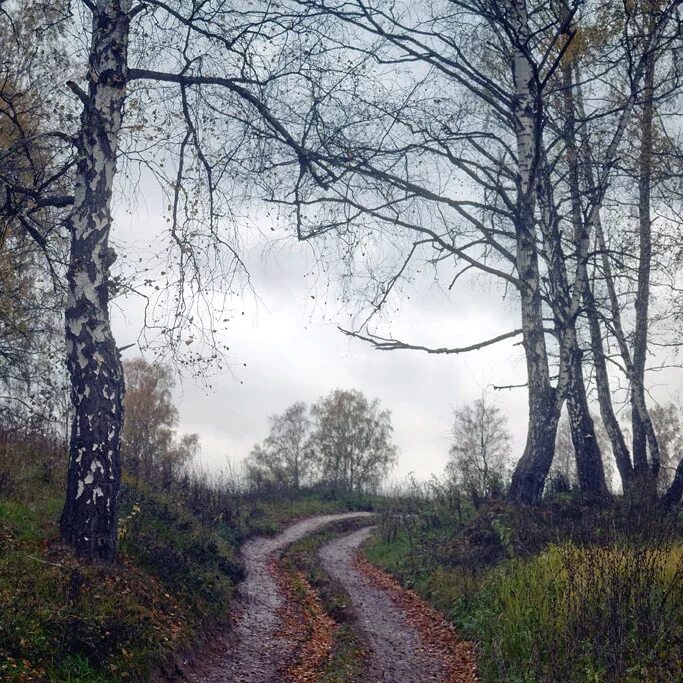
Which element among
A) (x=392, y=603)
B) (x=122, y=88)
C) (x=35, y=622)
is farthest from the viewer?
(x=392, y=603)

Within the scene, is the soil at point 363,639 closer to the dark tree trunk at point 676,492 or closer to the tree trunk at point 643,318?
the dark tree trunk at point 676,492

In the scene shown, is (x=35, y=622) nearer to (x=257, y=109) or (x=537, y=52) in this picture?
(x=257, y=109)

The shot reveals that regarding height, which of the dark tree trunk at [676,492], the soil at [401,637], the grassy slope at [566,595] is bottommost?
the soil at [401,637]

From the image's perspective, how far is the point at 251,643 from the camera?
31.8 ft

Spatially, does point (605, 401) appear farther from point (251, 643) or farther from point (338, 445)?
point (338, 445)

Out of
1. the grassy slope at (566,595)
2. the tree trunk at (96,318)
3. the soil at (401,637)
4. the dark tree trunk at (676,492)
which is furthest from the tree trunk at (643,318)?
the tree trunk at (96,318)

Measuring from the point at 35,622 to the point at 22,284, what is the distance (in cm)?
1123

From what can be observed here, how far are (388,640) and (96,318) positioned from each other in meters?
5.84

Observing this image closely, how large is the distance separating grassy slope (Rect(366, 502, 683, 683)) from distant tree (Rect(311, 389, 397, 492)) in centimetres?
5516

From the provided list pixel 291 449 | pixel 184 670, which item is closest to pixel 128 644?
pixel 184 670

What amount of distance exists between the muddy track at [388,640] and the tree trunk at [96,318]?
358cm

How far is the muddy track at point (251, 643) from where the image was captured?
26.8 feet

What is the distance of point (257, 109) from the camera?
33.0 feet

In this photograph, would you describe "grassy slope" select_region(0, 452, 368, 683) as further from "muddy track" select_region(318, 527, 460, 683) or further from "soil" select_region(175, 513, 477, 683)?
"muddy track" select_region(318, 527, 460, 683)
